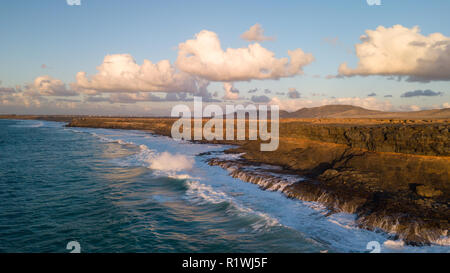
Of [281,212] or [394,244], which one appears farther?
[281,212]

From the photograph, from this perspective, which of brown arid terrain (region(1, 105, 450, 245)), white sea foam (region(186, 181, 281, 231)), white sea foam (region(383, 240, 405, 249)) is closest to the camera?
white sea foam (region(383, 240, 405, 249))

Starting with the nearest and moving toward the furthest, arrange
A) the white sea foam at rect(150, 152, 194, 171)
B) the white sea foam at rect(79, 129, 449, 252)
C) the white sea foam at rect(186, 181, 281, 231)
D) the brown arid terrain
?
the white sea foam at rect(79, 129, 449, 252), the brown arid terrain, the white sea foam at rect(186, 181, 281, 231), the white sea foam at rect(150, 152, 194, 171)

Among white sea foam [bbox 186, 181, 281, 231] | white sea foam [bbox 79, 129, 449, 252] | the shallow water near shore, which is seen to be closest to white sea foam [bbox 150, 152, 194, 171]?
white sea foam [bbox 79, 129, 449, 252]

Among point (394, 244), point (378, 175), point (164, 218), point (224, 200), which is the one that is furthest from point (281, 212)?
point (378, 175)

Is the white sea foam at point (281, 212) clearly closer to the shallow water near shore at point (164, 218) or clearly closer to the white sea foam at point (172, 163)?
the shallow water near shore at point (164, 218)

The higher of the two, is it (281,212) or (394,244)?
(394,244)

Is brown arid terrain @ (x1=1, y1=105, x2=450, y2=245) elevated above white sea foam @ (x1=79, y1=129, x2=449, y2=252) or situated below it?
above

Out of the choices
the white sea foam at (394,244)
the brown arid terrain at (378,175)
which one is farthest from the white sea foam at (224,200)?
the white sea foam at (394,244)

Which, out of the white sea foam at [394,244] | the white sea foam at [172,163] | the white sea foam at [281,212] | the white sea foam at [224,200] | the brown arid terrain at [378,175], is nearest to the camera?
the white sea foam at [394,244]

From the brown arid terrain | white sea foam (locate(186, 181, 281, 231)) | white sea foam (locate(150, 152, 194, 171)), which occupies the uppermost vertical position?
the brown arid terrain

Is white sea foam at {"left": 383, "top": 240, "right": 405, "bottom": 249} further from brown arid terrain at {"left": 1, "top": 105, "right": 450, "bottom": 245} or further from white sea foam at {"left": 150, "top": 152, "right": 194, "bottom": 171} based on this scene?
white sea foam at {"left": 150, "top": 152, "right": 194, "bottom": 171}

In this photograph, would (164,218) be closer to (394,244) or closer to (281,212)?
(281,212)
